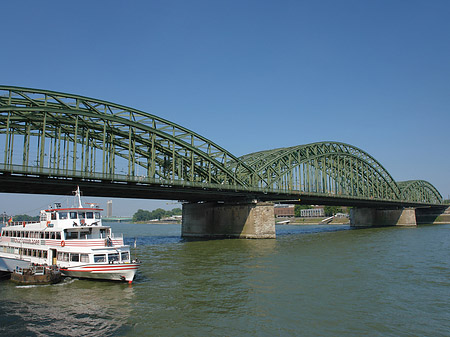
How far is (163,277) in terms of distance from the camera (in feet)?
104

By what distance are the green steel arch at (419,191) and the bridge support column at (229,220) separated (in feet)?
322

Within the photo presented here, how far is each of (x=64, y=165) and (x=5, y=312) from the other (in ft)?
107

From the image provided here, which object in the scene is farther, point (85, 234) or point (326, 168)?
point (326, 168)

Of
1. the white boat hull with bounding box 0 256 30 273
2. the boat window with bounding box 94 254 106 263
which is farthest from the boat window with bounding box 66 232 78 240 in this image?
the white boat hull with bounding box 0 256 30 273

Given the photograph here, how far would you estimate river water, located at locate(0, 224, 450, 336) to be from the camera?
719 inches

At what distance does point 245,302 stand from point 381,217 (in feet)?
414

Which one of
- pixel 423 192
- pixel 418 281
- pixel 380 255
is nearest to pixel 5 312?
pixel 418 281

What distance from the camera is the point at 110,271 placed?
28.2 m

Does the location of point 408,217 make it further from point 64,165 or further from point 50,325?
point 50,325

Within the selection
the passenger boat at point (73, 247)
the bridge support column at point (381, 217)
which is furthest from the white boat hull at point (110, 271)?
the bridge support column at point (381, 217)

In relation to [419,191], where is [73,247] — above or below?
below

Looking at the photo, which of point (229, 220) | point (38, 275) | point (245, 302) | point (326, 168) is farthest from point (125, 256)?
point (326, 168)

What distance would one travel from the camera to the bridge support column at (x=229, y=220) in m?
72.6

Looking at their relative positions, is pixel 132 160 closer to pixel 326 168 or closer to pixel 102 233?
pixel 102 233
